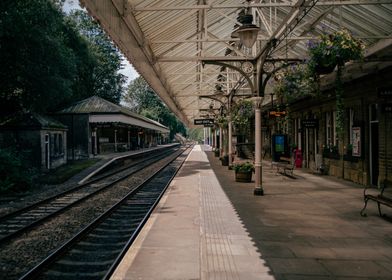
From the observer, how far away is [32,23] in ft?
77.5

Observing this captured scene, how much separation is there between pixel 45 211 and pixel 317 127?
12.5 meters

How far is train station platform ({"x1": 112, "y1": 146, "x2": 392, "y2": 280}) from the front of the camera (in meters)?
4.93

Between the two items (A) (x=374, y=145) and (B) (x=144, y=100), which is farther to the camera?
(B) (x=144, y=100)

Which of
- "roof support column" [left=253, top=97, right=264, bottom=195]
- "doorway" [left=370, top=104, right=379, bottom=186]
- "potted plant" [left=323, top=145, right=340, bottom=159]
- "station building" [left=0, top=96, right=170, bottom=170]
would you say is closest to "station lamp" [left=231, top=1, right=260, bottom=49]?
"roof support column" [left=253, top=97, right=264, bottom=195]

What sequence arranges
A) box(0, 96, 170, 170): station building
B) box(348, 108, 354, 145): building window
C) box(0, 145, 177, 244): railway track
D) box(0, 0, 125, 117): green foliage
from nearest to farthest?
1. box(0, 145, 177, 244): railway track
2. box(348, 108, 354, 145): building window
3. box(0, 96, 170, 170): station building
4. box(0, 0, 125, 117): green foliage

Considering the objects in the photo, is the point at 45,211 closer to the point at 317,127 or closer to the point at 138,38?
the point at 138,38

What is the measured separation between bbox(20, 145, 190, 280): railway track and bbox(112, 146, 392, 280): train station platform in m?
0.58

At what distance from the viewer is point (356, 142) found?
540 inches

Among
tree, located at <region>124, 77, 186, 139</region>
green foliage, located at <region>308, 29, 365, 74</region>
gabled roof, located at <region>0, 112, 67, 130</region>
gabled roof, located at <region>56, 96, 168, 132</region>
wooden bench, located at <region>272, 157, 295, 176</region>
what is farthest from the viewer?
tree, located at <region>124, 77, 186, 139</region>

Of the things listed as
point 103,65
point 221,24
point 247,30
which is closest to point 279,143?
point 221,24

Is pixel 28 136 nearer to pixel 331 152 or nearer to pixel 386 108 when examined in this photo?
pixel 331 152

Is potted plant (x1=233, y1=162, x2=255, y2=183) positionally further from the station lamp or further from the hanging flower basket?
the hanging flower basket

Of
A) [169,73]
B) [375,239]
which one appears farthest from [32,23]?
[375,239]

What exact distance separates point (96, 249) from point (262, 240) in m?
3.13
